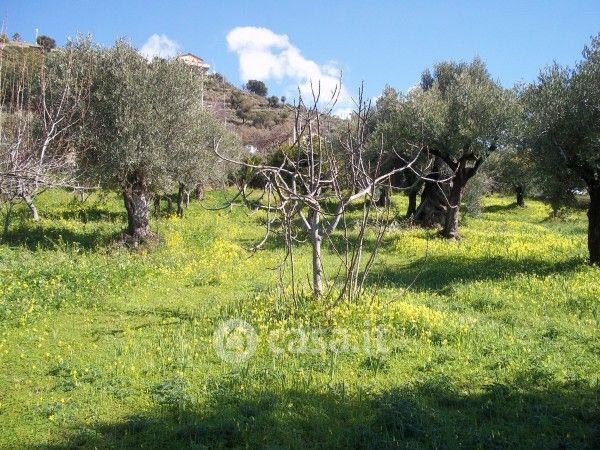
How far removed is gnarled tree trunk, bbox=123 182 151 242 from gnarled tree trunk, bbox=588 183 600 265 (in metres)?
15.2

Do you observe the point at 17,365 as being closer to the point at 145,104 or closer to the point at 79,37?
the point at 145,104

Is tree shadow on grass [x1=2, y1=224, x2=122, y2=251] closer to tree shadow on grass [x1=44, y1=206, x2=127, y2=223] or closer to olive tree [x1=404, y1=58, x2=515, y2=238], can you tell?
tree shadow on grass [x1=44, y1=206, x2=127, y2=223]

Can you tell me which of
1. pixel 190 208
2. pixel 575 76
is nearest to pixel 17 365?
pixel 575 76

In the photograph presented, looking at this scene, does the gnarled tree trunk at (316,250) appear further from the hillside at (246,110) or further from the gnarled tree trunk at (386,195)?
the hillside at (246,110)

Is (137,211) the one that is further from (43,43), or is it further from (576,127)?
(576,127)

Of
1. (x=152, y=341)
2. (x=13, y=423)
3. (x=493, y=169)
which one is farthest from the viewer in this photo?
(x=493, y=169)

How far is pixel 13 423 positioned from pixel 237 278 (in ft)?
30.4

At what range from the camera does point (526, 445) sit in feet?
18.2

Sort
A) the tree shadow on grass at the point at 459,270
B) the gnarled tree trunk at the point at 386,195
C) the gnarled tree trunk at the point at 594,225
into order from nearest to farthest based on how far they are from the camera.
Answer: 1. the gnarled tree trunk at the point at 386,195
2. the tree shadow on grass at the point at 459,270
3. the gnarled tree trunk at the point at 594,225

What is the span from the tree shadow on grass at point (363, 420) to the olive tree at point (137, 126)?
1313 centimetres

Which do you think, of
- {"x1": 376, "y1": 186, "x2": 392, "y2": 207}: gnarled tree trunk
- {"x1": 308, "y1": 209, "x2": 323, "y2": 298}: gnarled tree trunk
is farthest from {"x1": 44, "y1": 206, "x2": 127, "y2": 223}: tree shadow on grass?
{"x1": 308, "y1": 209, "x2": 323, "y2": 298}: gnarled tree trunk

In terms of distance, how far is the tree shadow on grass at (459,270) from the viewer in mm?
14648

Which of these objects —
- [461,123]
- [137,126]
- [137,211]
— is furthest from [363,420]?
[461,123]

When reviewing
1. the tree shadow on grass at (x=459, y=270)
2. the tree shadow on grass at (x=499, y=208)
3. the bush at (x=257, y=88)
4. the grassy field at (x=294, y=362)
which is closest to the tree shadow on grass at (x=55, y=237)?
the grassy field at (x=294, y=362)
